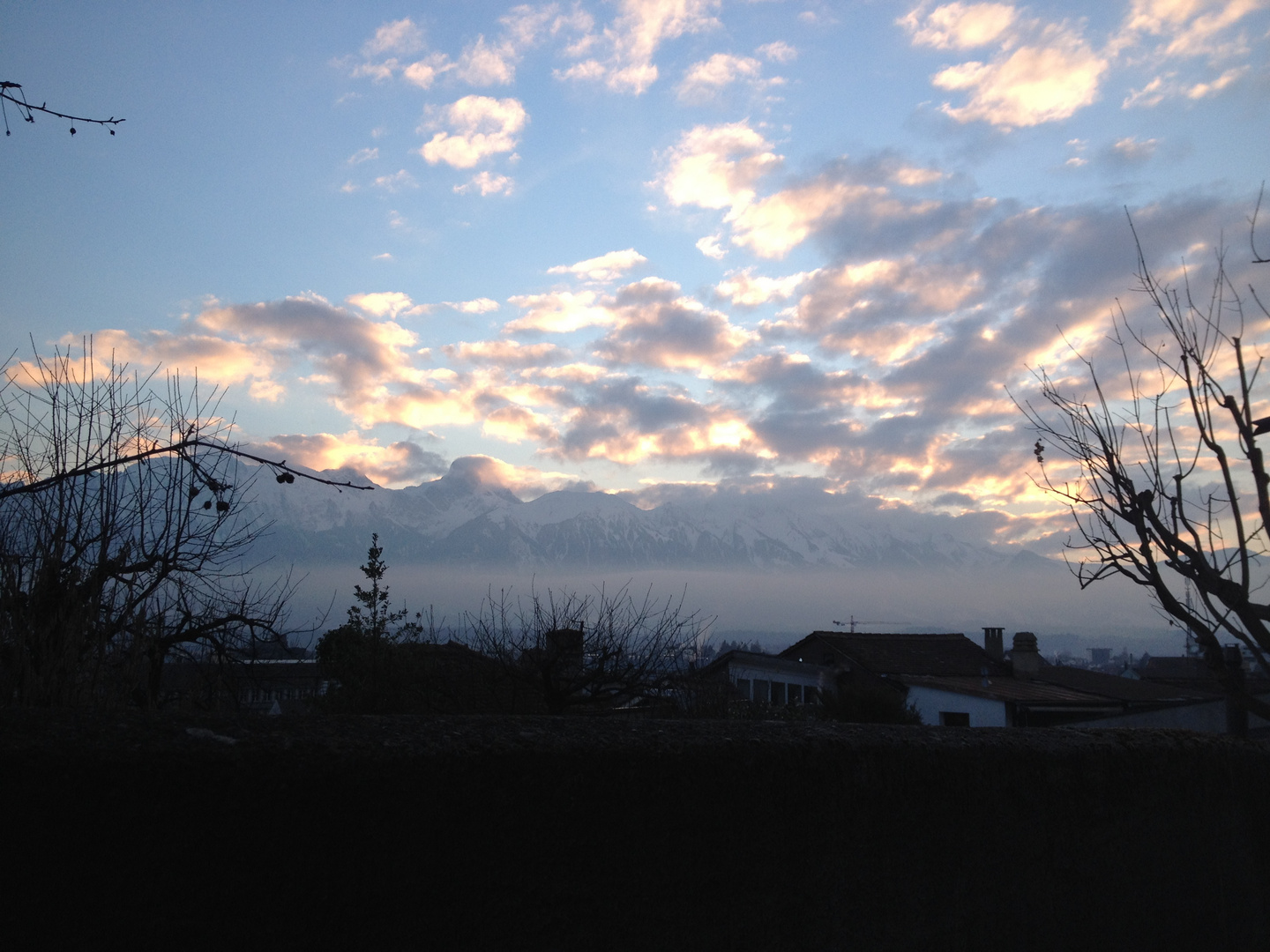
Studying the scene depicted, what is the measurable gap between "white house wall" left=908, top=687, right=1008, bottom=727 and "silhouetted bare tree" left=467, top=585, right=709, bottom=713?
615 inches

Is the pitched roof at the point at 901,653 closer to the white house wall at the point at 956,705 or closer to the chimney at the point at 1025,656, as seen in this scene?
the chimney at the point at 1025,656

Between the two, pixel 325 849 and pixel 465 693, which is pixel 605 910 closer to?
pixel 325 849

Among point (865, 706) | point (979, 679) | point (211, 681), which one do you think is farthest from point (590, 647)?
point (979, 679)

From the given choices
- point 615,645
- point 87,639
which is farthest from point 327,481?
Result: point 615,645

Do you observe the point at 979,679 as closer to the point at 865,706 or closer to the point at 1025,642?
the point at 1025,642

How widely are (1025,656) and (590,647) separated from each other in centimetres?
2956

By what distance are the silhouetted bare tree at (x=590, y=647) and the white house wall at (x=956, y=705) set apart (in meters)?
15.6

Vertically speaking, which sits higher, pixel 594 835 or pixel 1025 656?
pixel 594 835

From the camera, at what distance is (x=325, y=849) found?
2.08 metres

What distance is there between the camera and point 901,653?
3822 cm

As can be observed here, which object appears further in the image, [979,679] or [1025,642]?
[1025,642]

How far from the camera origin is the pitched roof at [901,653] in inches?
1374

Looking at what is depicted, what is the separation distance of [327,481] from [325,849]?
135 inches

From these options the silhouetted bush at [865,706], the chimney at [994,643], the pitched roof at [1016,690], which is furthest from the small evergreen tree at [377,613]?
the chimney at [994,643]
